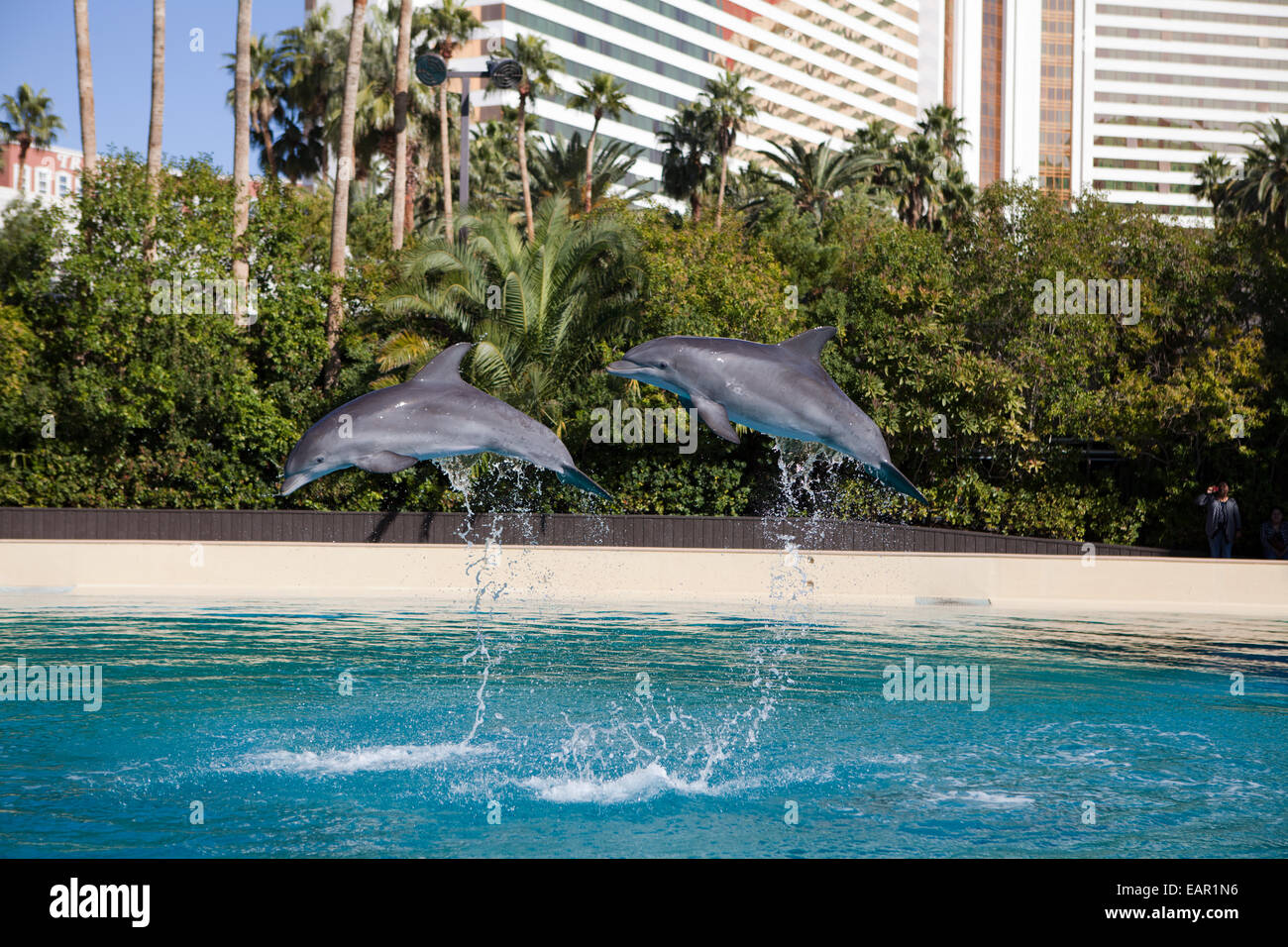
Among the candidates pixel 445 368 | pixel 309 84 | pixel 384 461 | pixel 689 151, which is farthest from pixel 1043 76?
pixel 384 461

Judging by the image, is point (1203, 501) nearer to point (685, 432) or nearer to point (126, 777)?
point (685, 432)

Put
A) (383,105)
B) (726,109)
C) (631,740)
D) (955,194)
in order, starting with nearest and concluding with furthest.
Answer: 1. (631,740)
2. (383,105)
3. (955,194)
4. (726,109)

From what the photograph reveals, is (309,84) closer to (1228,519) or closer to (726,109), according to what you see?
(726,109)

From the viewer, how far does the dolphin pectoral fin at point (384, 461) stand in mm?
6961

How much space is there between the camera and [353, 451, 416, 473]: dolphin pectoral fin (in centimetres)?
696

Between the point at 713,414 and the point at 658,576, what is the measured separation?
54.6 feet

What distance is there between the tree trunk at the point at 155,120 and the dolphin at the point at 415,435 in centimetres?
2335

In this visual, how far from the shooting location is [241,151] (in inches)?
1260

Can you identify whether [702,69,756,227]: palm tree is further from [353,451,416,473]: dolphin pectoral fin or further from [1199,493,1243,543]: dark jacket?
[353,451,416,473]: dolphin pectoral fin

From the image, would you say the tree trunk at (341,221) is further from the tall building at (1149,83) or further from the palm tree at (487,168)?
the tall building at (1149,83)

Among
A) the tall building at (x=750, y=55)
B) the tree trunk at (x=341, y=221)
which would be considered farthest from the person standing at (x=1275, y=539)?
the tall building at (x=750, y=55)

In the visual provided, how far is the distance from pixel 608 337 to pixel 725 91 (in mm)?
37296
